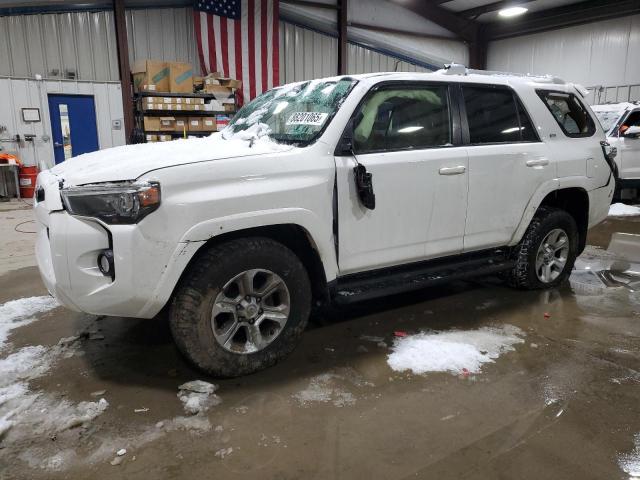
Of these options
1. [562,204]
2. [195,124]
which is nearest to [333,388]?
[562,204]

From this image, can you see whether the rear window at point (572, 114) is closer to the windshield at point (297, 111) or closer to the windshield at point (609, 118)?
the windshield at point (297, 111)

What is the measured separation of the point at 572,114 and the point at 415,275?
7.40 feet

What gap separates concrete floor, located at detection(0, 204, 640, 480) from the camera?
2.03 m

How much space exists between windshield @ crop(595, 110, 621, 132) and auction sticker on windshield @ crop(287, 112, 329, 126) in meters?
8.13

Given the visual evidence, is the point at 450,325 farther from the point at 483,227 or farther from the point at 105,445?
the point at 105,445

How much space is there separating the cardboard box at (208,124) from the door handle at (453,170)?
9270 mm

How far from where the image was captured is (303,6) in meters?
13.4

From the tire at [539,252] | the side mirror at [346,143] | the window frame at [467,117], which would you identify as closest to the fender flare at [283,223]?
the side mirror at [346,143]

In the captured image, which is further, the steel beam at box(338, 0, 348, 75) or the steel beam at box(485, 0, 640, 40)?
the steel beam at box(338, 0, 348, 75)

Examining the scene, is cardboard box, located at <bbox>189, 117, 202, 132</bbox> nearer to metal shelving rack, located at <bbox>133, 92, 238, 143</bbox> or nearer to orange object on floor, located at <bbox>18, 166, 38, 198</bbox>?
metal shelving rack, located at <bbox>133, 92, 238, 143</bbox>

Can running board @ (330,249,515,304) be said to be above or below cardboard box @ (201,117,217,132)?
below

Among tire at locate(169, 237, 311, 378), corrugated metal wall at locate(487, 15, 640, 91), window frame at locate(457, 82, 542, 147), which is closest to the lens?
tire at locate(169, 237, 311, 378)

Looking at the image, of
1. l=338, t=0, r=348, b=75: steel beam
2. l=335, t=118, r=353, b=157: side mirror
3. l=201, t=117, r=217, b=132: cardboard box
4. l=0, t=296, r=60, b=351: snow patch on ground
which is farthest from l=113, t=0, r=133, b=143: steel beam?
l=335, t=118, r=353, b=157: side mirror

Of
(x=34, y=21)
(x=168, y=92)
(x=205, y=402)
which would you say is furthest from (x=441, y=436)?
(x=34, y=21)
